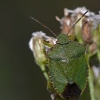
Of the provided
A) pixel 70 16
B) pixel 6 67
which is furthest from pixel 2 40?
pixel 70 16

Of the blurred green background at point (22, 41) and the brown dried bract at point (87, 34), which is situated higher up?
the blurred green background at point (22, 41)

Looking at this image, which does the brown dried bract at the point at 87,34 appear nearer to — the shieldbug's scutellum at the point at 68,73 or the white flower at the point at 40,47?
the white flower at the point at 40,47

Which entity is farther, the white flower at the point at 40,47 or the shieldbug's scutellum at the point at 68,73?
the white flower at the point at 40,47

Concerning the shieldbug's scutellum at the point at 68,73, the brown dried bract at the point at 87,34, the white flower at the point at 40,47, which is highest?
the white flower at the point at 40,47

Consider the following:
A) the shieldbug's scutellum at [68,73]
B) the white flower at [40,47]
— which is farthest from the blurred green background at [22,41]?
the shieldbug's scutellum at [68,73]

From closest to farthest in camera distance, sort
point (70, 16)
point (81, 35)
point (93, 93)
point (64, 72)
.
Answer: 1. point (64, 72)
2. point (93, 93)
3. point (81, 35)
4. point (70, 16)

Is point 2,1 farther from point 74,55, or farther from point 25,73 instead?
point 74,55
